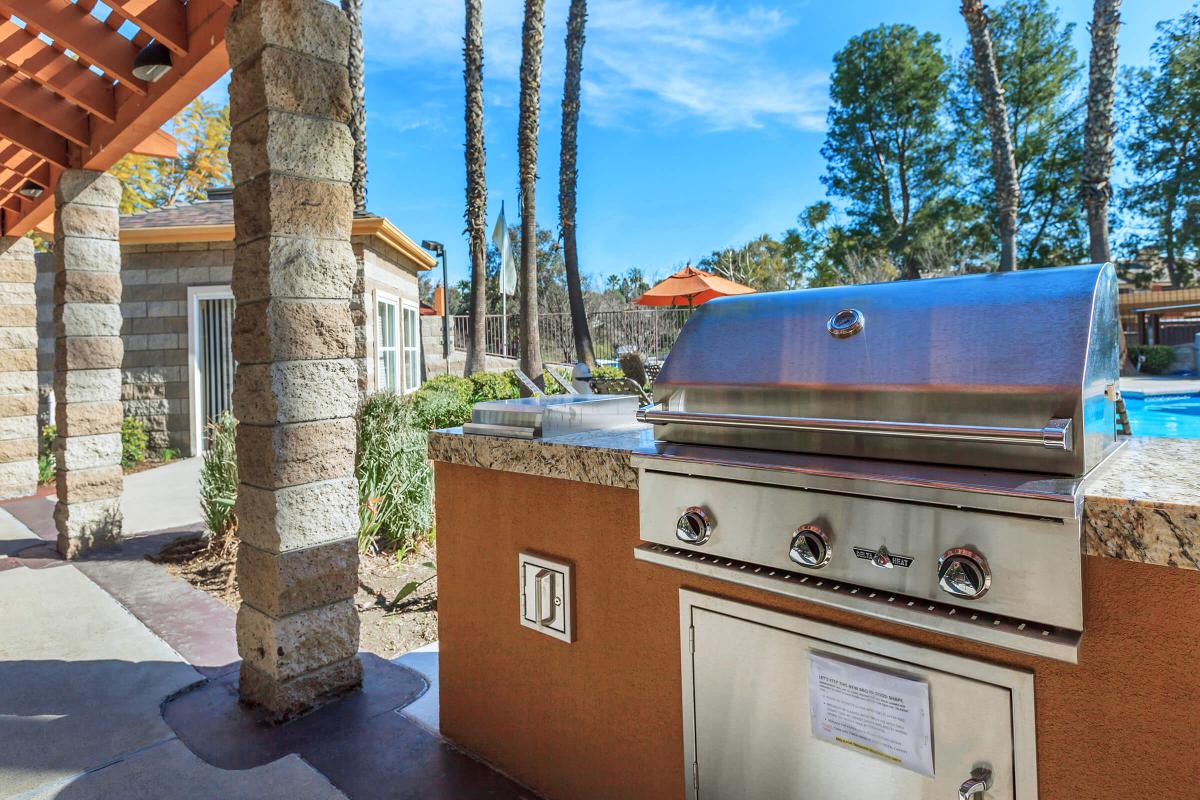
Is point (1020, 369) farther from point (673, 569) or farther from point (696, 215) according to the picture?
point (696, 215)

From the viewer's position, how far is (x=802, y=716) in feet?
3.97

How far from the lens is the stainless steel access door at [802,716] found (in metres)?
1.01

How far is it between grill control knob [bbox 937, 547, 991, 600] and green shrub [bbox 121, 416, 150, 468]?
9419 mm

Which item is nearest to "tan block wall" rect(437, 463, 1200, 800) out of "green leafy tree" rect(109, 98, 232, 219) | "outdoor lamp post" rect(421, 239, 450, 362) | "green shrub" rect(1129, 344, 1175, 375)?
"outdoor lamp post" rect(421, 239, 450, 362)

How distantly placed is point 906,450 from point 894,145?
28513mm

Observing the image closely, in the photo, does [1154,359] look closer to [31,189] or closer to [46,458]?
[31,189]

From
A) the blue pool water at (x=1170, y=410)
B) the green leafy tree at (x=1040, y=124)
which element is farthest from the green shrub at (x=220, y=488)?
the green leafy tree at (x=1040, y=124)

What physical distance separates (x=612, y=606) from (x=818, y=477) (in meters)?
0.71

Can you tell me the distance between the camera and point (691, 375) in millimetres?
1407

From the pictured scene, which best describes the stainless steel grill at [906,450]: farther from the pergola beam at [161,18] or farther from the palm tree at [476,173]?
the palm tree at [476,173]

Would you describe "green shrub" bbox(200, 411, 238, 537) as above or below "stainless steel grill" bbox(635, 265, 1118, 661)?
below

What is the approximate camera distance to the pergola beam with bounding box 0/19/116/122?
3.41 metres

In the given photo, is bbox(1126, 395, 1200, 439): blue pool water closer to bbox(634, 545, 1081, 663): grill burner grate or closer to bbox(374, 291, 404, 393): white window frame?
bbox(634, 545, 1081, 663): grill burner grate

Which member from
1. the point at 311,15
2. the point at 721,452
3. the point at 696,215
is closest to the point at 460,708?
the point at 721,452
